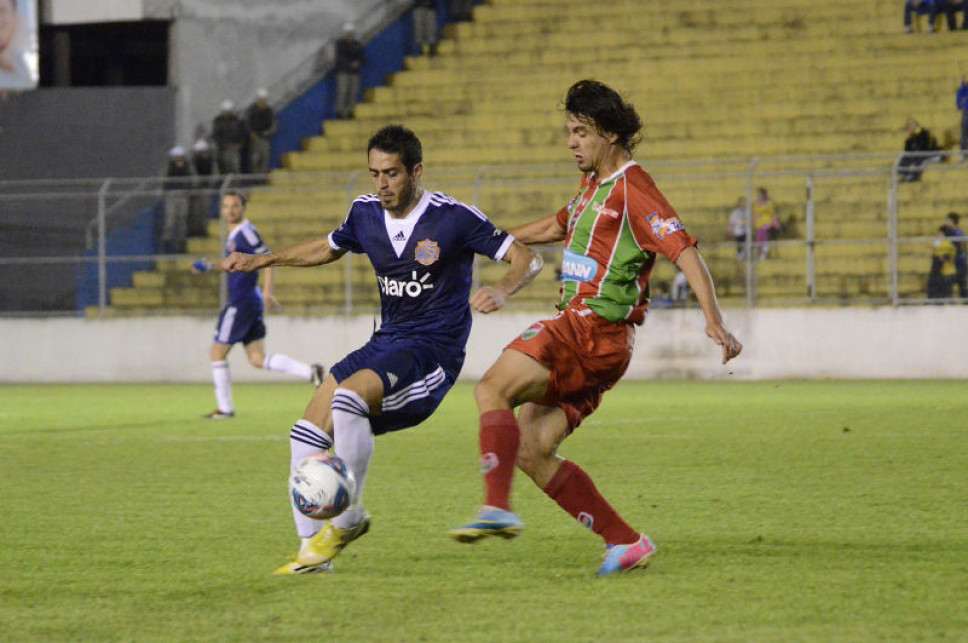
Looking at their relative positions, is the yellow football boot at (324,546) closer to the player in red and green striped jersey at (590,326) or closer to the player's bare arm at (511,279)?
the player in red and green striped jersey at (590,326)

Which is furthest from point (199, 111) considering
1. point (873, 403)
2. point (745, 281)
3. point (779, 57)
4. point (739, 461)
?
point (739, 461)

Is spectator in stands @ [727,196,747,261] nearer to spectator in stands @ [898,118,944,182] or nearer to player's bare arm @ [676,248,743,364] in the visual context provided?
spectator in stands @ [898,118,944,182]

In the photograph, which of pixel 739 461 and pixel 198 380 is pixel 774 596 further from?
Result: pixel 198 380

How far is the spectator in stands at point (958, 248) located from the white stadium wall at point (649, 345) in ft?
1.00

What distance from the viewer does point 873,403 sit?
15.6 m

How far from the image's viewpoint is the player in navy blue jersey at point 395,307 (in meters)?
6.09

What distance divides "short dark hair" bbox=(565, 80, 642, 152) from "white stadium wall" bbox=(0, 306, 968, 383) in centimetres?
1389

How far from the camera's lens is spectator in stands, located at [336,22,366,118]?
28.6 meters

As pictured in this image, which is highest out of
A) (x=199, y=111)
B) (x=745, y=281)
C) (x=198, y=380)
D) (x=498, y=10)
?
(x=498, y=10)

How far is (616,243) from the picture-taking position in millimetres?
5938

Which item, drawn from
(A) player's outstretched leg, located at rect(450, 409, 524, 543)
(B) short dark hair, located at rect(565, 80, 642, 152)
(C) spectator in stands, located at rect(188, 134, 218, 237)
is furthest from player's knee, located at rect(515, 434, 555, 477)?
(C) spectator in stands, located at rect(188, 134, 218, 237)

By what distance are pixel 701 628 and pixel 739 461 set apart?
5.42 meters

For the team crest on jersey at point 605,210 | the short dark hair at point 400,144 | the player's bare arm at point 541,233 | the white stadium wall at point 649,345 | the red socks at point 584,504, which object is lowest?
the white stadium wall at point 649,345

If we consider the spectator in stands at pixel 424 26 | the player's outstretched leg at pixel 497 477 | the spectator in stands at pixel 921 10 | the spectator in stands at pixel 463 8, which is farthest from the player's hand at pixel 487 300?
the spectator in stands at pixel 463 8
